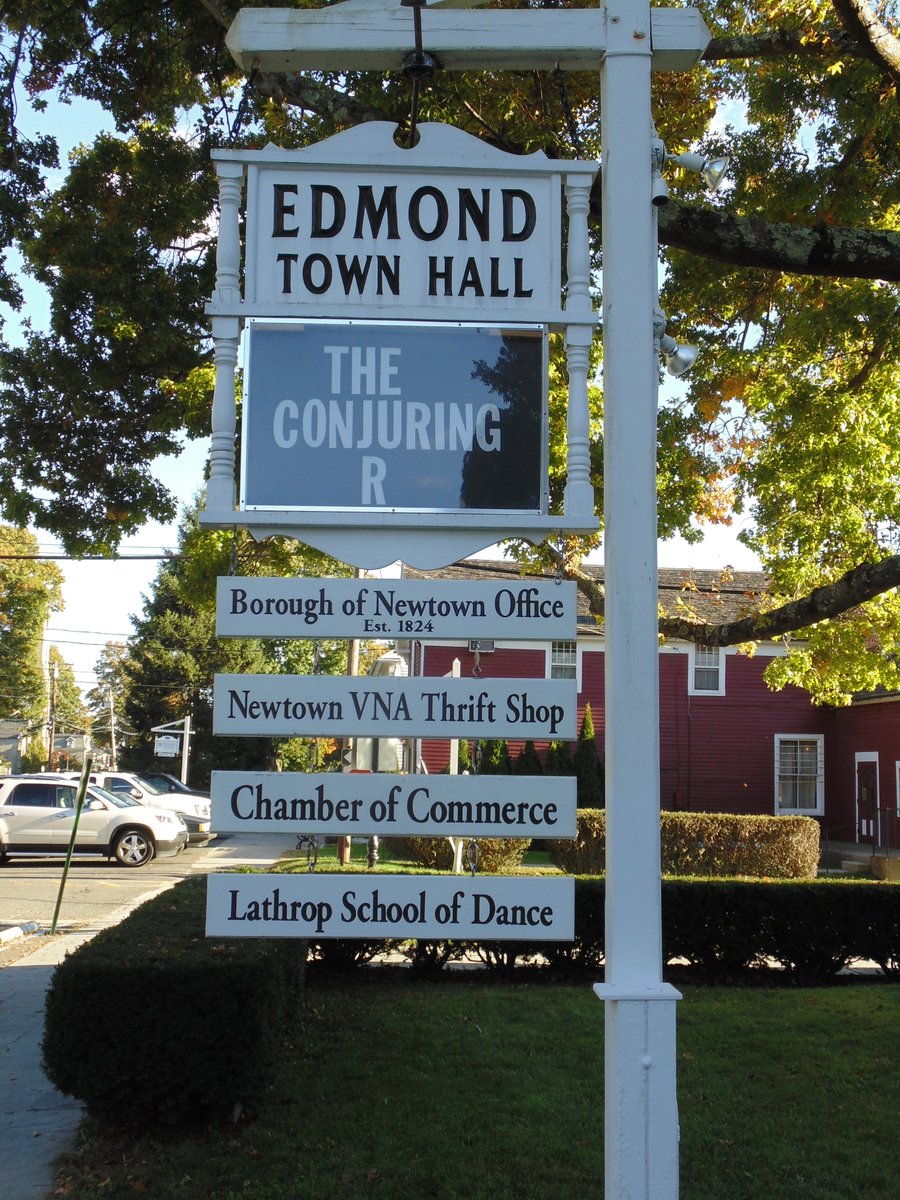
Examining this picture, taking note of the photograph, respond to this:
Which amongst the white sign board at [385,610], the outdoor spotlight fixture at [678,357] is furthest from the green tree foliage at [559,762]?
the white sign board at [385,610]

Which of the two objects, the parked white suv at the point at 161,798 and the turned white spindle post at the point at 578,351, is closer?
the turned white spindle post at the point at 578,351

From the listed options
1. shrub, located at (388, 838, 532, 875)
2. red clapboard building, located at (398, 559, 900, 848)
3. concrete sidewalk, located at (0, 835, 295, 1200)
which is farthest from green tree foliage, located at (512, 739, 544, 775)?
concrete sidewalk, located at (0, 835, 295, 1200)

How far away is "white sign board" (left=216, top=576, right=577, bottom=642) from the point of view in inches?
146

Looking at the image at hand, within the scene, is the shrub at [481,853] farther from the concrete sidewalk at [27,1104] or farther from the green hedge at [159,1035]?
the green hedge at [159,1035]

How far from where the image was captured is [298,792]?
362cm

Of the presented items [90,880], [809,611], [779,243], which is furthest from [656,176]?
[90,880]

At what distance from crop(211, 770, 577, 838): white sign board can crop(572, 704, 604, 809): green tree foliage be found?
2312cm

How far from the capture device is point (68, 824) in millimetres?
22469

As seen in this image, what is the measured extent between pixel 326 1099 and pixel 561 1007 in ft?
10.5

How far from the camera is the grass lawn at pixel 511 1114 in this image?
17.3ft

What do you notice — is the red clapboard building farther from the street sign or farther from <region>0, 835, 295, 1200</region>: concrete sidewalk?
the street sign

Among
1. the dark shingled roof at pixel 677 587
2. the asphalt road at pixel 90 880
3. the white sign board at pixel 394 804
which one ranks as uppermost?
the dark shingled roof at pixel 677 587

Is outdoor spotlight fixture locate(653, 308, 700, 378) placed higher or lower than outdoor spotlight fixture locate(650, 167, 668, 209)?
lower

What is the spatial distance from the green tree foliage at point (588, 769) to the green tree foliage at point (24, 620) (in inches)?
1159
